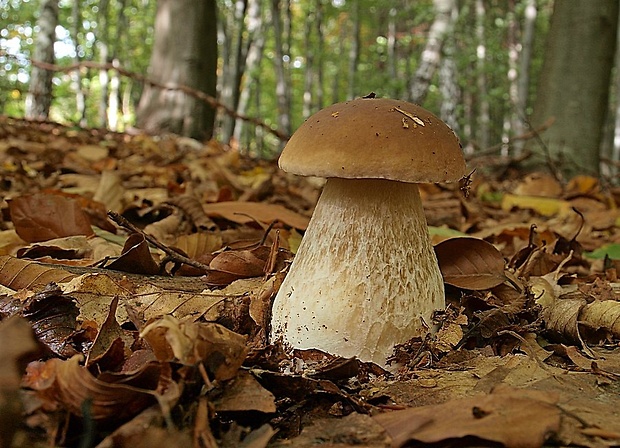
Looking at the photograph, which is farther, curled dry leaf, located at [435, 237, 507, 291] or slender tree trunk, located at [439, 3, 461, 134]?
slender tree trunk, located at [439, 3, 461, 134]

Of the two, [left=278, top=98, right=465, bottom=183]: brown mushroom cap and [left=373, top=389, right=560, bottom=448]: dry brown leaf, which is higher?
[left=278, top=98, right=465, bottom=183]: brown mushroom cap

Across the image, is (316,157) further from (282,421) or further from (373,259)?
(282,421)

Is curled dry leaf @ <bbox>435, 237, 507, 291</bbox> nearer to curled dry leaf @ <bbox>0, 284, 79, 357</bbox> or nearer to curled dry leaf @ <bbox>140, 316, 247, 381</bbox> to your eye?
curled dry leaf @ <bbox>140, 316, 247, 381</bbox>

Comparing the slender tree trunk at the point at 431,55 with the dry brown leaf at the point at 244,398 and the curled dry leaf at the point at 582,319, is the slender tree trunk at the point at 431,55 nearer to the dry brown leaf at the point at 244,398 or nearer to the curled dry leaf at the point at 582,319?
the curled dry leaf at the point at 582,319

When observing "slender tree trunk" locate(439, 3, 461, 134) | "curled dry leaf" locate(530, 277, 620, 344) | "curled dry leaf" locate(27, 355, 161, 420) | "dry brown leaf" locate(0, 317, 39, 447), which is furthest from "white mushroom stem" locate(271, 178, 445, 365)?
"slender tree trunk" locate(439, 3, 461, 134)

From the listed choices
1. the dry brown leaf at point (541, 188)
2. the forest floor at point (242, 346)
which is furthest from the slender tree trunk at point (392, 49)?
the forest floor at point (242, 346)

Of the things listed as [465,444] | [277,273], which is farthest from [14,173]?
[465,444]

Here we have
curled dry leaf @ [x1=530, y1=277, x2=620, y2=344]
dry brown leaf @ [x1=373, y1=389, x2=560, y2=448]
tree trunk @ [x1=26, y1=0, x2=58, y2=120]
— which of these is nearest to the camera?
dry brown leaf @ [x1=373, y1=389, x2=560, y2=448]
